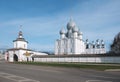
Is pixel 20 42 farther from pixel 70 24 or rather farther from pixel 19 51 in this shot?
pixel 70 24

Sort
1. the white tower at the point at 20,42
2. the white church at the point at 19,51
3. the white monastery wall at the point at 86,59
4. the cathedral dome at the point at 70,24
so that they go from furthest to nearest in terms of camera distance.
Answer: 1. the cathedral dome at the point at 70,24
2. the white tower at the point at 20,42
3. the white church at the point at 19,51
4. the white monastery wall at the point at 86,59

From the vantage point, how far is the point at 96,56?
222 ft

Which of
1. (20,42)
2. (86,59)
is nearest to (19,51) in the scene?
(20,42)

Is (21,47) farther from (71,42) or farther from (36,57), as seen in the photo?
(71,42)

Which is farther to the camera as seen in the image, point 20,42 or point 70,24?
point 70,24

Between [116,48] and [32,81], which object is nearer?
[32,81]

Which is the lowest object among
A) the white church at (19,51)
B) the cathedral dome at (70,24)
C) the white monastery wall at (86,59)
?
the white monastery wall at (86,59)

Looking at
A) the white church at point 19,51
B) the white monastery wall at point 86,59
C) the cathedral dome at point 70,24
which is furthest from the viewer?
the cathedral dome at point 70,24

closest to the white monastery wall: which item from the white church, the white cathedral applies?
the white church

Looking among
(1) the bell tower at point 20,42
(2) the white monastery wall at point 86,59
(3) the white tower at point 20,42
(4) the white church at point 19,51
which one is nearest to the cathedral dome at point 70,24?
(4) the white church at point 19,51

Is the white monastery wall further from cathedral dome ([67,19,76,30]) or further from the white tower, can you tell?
cathedral dome ([67,19,76,30])

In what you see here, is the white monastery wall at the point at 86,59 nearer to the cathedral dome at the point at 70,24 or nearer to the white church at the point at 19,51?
the white church at the point at 19,51

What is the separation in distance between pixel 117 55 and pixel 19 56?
41.7 m

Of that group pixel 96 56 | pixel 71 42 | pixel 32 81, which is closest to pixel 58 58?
pixel 96 56
